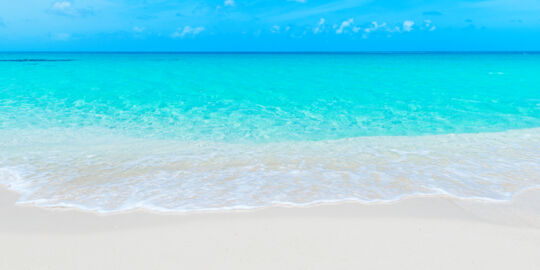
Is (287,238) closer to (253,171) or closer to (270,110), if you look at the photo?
(253,171)

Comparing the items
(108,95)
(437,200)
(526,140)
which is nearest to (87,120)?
(108,95)

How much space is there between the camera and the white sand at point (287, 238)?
3627 mm

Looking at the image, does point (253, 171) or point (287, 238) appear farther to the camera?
point (253, 171)

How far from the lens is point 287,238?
161 inches

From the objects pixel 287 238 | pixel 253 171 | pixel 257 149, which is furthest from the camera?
pixel 257 149

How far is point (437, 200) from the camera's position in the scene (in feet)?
16.9

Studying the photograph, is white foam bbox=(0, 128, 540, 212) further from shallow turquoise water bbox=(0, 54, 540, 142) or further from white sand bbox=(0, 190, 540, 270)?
shallow turquoise water bbox=(0, 54, 540, 142)

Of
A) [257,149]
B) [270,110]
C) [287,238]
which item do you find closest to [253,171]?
→ [257,149]

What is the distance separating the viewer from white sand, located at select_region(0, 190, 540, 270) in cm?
363

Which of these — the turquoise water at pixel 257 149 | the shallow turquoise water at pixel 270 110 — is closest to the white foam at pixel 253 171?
the turquoise water at pixel 257 149

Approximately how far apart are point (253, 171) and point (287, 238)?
2.46 m

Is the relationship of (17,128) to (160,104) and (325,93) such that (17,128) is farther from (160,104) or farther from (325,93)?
(325,93)

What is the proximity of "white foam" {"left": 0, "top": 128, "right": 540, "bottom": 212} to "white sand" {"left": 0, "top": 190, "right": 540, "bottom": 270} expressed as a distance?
36 cm

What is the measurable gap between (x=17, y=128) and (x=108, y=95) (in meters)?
7.57
